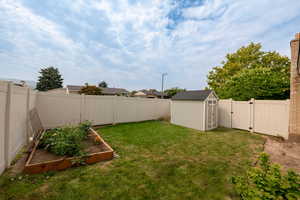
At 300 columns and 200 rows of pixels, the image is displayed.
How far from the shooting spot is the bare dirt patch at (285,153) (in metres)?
3.08

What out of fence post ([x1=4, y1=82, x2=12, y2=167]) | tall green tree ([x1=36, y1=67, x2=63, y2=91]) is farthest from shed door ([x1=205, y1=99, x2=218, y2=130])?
tall green tree ([x1=36, y1=67, x2=63, y2=91])

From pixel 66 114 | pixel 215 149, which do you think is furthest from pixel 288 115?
pixel 66 114

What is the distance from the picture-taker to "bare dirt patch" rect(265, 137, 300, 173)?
308 cm

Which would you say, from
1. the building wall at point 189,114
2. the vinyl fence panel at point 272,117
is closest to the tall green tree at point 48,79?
the building wall at point 189,114

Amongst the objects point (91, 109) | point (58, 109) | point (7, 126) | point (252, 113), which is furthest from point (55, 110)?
point (252, 113)

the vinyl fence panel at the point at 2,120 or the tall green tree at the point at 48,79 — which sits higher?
the tall green tree at the point at 48,79

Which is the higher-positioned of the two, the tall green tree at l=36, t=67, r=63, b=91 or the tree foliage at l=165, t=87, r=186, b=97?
the tall green tree at l=36, t=67, r=63, b=91

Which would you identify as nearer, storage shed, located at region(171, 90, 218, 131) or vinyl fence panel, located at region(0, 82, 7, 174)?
vinyl fence panel, located at region(0, 82, 7, 174)

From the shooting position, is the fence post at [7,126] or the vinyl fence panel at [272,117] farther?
the vinyl fence panel at [272,117]

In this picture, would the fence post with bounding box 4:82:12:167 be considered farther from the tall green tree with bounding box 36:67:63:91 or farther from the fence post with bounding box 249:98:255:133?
the tall green tree with bounding box 36:67:63:91

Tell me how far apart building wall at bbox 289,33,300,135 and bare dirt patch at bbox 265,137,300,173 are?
0.61 m

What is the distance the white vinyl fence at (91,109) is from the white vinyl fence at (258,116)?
4.78 m

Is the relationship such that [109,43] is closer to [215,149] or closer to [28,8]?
[28,8]

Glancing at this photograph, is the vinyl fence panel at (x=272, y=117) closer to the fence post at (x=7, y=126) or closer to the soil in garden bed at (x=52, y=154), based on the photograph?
the soil in garden bed at (x=52, y=154)
